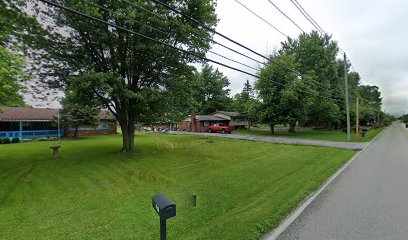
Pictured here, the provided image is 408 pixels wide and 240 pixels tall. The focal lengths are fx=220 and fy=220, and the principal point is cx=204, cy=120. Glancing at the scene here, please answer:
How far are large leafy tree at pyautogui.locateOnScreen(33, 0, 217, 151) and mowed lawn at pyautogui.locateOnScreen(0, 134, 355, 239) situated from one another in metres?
4.13

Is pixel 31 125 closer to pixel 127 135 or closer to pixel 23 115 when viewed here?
pixel 23 115

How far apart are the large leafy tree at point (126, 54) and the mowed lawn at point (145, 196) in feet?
13.6

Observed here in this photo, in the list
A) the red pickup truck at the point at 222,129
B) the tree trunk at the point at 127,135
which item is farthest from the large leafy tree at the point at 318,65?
the tree trunk at the point at 127,135

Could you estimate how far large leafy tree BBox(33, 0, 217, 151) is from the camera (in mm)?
11906

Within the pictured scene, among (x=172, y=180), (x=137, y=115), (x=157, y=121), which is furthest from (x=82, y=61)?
(x=172, y=180)

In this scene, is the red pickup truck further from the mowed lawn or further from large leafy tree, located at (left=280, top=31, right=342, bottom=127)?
the mowed lawn

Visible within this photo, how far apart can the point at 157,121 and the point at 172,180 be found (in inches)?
308

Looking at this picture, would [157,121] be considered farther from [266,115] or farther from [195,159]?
[266,115]

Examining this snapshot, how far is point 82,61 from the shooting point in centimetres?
1329

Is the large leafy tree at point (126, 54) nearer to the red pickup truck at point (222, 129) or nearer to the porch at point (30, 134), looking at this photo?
the porch at point (30, 134)

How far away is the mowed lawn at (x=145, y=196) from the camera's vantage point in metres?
4.52

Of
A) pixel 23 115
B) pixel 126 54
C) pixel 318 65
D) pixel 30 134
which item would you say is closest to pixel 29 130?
pixel 30 134

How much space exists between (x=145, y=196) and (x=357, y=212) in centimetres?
567

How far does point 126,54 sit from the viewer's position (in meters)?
14.0
